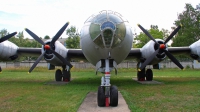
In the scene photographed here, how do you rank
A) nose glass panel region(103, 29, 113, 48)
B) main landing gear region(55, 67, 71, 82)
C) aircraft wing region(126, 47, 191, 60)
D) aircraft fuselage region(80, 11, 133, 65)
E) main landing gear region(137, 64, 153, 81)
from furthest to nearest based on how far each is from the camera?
main landing gear region(137, 64, 153, 81) → main landing gear region(55, 67, 71, 82) → aircraft wing region(126, 47, 191, 60) → aircraft fuselage region(80, 11, 133, 65) → nose glass panel region(103, 29, 113, 48)

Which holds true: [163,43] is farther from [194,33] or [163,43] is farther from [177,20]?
[177,20]

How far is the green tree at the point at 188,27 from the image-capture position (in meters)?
50.6

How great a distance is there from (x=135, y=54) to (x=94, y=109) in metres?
8.93

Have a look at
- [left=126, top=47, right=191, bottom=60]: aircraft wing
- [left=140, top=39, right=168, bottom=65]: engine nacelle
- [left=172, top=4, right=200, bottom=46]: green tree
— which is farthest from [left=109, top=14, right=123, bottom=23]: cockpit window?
[left=172, top=4, right=200, bottom=46]: green tree

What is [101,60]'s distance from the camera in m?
9.01

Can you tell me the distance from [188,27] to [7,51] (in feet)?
160

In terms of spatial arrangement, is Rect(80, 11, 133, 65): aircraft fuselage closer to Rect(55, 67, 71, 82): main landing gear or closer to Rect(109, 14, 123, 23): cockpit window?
Rect(109, 14, 123, 23): cockpit window

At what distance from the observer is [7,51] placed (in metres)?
14.7

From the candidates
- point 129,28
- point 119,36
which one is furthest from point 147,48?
point 119,36

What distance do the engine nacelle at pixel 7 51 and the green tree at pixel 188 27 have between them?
43050 millimetres

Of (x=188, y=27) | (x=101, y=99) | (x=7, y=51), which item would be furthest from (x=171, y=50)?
(x=188, y=27)

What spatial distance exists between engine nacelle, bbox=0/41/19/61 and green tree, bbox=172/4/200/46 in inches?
1695

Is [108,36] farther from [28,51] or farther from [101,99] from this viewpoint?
[28,51]

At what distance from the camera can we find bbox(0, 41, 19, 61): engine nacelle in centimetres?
1441
